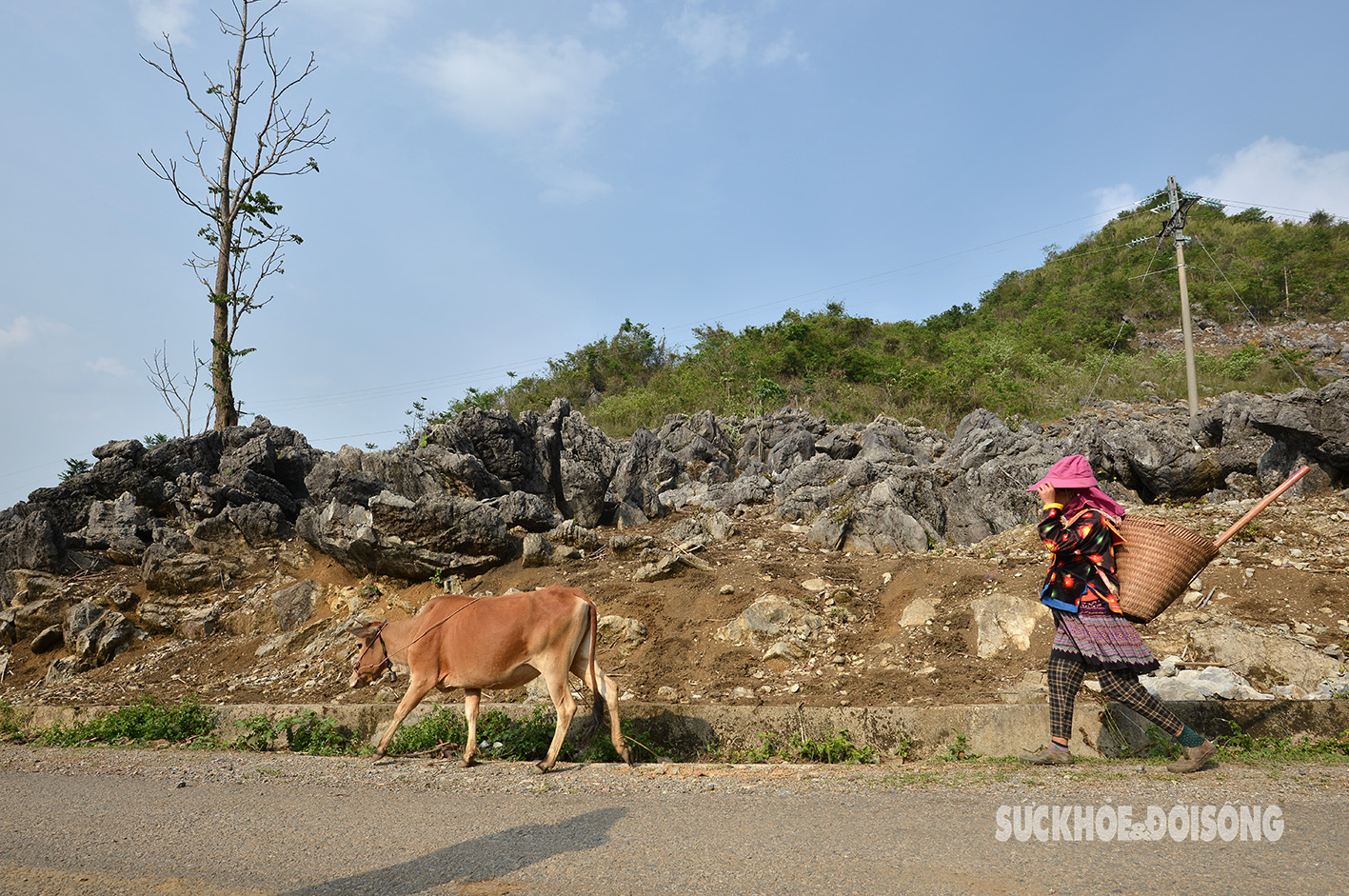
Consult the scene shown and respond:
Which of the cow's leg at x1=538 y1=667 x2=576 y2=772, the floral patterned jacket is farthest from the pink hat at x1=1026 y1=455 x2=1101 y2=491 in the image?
the cow's leg at x1=538 y1=667 x2=576 y2=772

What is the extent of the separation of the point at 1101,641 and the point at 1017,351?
31901 mm

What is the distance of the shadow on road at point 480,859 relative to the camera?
337cm

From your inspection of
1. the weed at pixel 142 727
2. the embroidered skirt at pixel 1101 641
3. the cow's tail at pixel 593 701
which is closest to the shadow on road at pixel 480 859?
the cow's tail at pixel 593 701

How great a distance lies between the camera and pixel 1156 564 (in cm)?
488

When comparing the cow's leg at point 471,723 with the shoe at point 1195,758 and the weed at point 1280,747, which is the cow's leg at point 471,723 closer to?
the shoe at point 1195,758

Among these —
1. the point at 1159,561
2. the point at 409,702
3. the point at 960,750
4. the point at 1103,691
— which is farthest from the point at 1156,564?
the point at 409,702

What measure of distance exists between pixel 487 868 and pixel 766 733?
319 cm

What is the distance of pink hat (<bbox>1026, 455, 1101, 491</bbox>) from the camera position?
5.10 m

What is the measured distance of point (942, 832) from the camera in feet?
12.4

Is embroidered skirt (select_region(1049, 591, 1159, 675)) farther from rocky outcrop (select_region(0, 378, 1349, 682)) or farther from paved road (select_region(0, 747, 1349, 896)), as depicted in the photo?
rocky outcrop (select_region(0, 378, 1349, 682))

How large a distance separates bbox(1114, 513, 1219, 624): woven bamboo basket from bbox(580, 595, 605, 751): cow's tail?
3702 mm

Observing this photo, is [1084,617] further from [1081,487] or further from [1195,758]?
[1195,758]

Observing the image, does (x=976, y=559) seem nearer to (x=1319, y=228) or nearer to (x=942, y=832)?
(x=942, y=832)

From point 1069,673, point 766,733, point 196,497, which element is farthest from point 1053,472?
point 196,497
